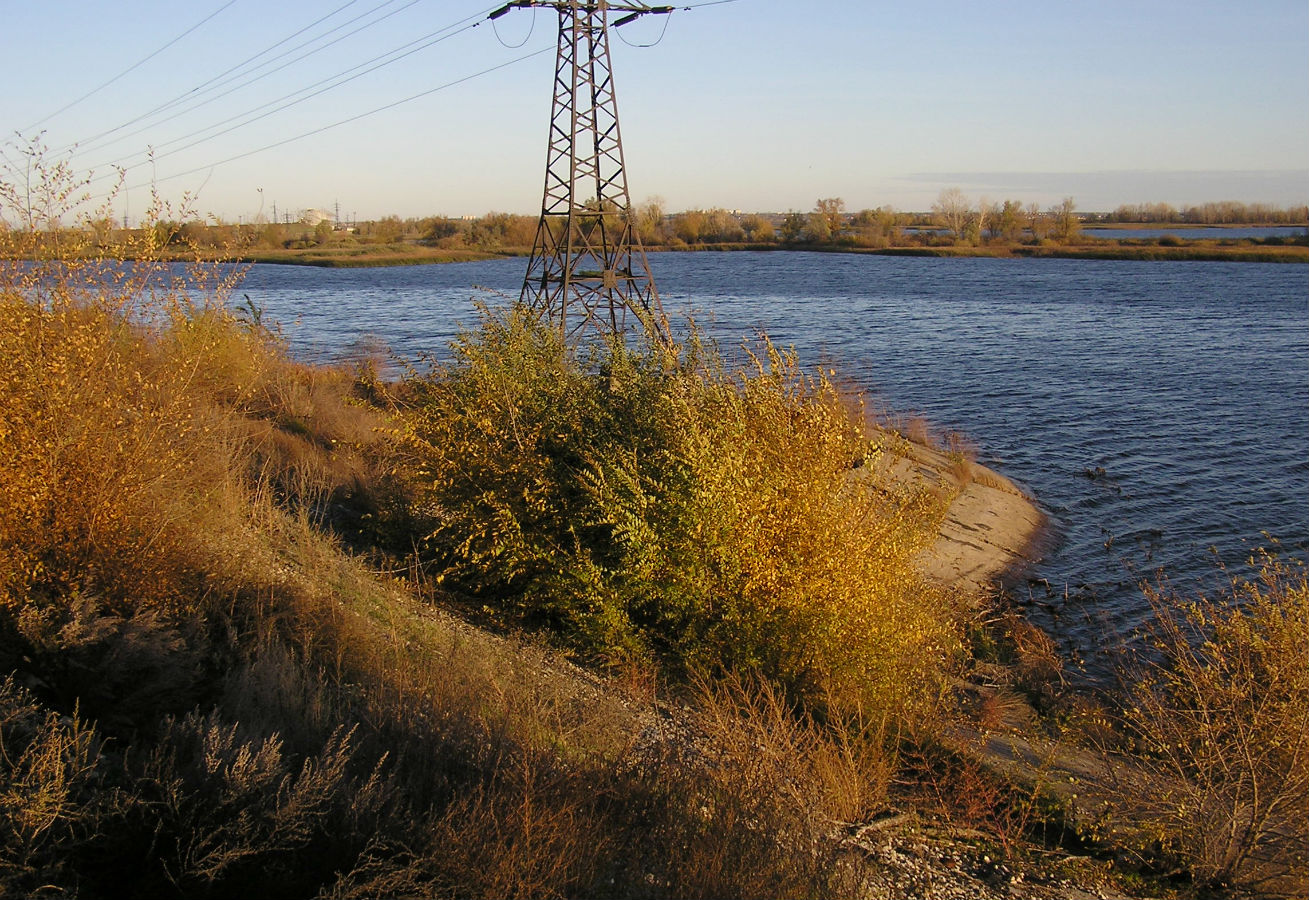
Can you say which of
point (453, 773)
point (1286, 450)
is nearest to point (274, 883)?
point (453, 773)

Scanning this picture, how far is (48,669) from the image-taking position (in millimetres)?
5566

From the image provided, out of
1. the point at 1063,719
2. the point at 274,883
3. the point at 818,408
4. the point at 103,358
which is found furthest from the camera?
the point at 1063,719

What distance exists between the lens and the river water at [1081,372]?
16.1 m

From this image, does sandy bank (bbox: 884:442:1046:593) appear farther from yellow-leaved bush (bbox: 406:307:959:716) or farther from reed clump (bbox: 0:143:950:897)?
reed clump (bbox: 0:143:950:897)

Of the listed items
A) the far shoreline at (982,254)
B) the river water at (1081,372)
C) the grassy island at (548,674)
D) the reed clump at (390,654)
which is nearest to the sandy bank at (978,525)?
the river water at (1081,372)

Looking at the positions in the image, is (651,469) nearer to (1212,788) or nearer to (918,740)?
(918,740)

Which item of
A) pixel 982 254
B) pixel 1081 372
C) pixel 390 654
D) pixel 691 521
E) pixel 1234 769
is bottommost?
pixel 1234 769

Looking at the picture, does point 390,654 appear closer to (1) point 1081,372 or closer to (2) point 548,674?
(2) point 548,674

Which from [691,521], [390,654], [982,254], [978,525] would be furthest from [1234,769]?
[982,254]

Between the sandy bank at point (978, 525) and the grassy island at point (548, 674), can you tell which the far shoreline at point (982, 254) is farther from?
the grassy island at point (548, 674)

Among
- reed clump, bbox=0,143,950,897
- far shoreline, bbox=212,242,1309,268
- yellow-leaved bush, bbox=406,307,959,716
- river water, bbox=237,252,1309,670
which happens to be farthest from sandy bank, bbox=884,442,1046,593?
far shoreline, bbox=212,242,1309,268

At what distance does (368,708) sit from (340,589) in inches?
109

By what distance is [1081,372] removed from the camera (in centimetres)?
3183

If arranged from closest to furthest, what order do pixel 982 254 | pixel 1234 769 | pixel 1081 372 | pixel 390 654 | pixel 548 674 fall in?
pixel 1234 769 < pixel 390 654 < pixel 548 674 < pixel 1081 372 < pixel 982 254
